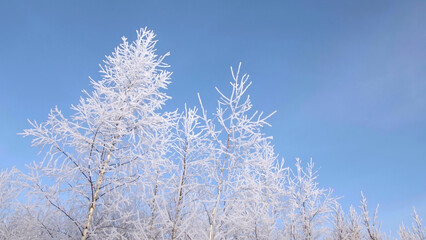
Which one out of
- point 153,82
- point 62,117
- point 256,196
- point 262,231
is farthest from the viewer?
point 262,231

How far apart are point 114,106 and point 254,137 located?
3.62m

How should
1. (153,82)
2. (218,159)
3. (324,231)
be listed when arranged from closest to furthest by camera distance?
(218,159), (153,82), (324,231)

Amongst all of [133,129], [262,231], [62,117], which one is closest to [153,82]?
[133,129]

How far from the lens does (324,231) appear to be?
1118 cm

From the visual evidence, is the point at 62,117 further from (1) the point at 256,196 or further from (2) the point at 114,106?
(1) the point at 256,196

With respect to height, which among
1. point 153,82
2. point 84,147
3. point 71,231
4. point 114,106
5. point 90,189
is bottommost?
point 71,231

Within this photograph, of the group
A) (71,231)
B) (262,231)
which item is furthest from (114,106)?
(262,231)

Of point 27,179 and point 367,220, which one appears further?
point 367,220

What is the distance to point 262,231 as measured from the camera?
9.75m

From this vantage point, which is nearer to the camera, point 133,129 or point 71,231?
point 133,129

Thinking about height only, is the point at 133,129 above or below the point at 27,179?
above

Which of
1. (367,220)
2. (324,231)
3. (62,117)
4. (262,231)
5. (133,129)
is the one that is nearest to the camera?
(62,117)

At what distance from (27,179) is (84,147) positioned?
140 centimetres

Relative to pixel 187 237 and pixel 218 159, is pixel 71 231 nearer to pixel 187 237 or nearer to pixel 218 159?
pixel 187 237
